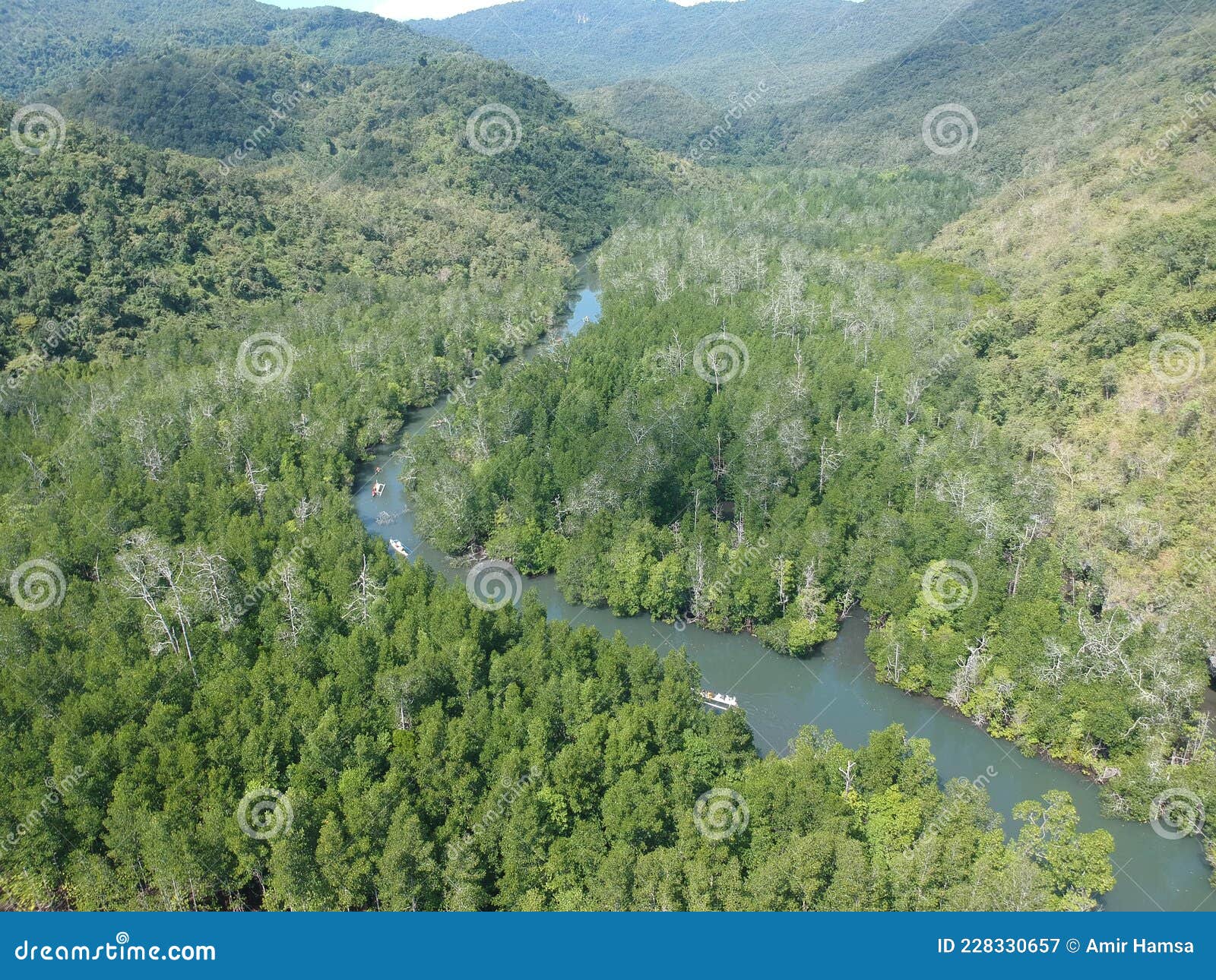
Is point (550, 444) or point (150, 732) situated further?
point (550, 444)

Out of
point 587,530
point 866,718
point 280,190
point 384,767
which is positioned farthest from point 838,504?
point 280,190

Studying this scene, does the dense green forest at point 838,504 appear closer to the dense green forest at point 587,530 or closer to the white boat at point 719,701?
the dense green forest at point 587,530

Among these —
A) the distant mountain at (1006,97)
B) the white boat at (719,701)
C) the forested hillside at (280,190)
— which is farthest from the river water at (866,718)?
the distant mountain at (1006,97)

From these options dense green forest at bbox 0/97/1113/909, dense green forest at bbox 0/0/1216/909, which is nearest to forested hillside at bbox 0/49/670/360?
dense green forest at bbox 0/0/1216/909

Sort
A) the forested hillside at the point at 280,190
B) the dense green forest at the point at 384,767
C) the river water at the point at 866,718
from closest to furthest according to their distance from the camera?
the dense green forest at the point at 384,767 → the river water at the point at 866,718 → the forested hillside at the point at 280,190

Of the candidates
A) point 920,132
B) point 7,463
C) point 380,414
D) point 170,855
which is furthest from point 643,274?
point 920,132

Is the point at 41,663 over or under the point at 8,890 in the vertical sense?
over

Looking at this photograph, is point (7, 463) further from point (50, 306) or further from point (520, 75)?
point (520, 75)
